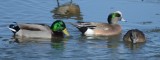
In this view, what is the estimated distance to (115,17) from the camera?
15.0m

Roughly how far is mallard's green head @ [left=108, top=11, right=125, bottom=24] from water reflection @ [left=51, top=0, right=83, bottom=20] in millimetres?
1081

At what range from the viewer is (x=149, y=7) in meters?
17.4

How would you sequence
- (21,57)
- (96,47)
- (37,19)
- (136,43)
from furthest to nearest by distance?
(37,19)
(136,43)
(96,47)
(21,57)

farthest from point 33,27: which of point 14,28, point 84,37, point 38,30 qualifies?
point 84,37

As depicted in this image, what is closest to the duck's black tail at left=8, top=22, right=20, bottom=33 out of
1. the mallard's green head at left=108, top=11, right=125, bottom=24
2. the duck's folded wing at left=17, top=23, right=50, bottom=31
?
the duck's folded wing at left=17, top=23, right=50, bottom=31

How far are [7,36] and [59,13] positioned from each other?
156 inches

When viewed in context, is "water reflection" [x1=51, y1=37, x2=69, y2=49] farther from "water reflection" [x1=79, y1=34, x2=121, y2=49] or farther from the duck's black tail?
the duck's black tail

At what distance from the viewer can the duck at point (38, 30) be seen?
13.5 meters

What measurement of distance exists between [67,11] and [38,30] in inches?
170

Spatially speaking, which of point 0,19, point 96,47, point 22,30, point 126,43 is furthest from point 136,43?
point 0,19

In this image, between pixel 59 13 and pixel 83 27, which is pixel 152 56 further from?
pixel 59 13

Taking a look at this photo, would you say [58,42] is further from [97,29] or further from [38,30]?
[97,29]

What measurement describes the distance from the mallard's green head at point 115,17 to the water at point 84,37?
288 mm

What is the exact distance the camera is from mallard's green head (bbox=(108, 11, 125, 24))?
14.9 metres
